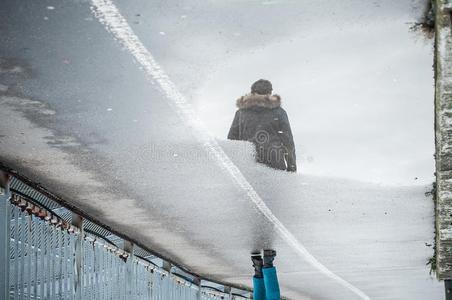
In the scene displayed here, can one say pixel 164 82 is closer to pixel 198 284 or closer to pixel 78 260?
pixel 78 260

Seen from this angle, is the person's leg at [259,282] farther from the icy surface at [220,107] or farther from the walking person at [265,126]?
the walking person at [265,126]

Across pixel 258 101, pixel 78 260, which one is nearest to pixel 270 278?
pixel 78 260

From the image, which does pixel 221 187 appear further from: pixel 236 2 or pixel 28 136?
pixel 236 2

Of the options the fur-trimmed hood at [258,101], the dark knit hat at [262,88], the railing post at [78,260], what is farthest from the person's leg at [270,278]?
the dark knit hat at [262,88]

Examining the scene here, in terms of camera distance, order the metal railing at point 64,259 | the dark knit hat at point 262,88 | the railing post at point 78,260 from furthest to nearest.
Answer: the railing post at point 78,260, the metal railing at point 64,259, the dark knit hat at point 262,88

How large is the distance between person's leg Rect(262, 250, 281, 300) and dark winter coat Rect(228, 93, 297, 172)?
353 centimetres

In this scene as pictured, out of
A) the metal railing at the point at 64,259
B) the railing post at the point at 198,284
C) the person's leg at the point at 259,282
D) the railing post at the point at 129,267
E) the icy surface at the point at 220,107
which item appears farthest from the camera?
the railing post at the point at 198,284

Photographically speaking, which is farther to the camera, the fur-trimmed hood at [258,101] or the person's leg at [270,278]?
the person's leg at [270,278]

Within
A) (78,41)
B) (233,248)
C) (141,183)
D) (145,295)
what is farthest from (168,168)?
(145,295)

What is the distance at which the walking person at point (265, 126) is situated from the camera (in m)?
3.31

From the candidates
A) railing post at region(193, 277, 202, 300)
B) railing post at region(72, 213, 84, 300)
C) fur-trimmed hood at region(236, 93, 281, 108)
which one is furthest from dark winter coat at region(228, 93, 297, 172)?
railing post at region(193, 277, 202, 300)

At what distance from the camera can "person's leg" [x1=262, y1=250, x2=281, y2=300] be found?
23.8 feet

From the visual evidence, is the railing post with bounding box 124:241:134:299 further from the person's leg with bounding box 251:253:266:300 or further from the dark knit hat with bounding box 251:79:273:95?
the dark knit hat with bounding box 251:79:273:95

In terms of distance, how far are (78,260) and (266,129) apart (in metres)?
3.13
